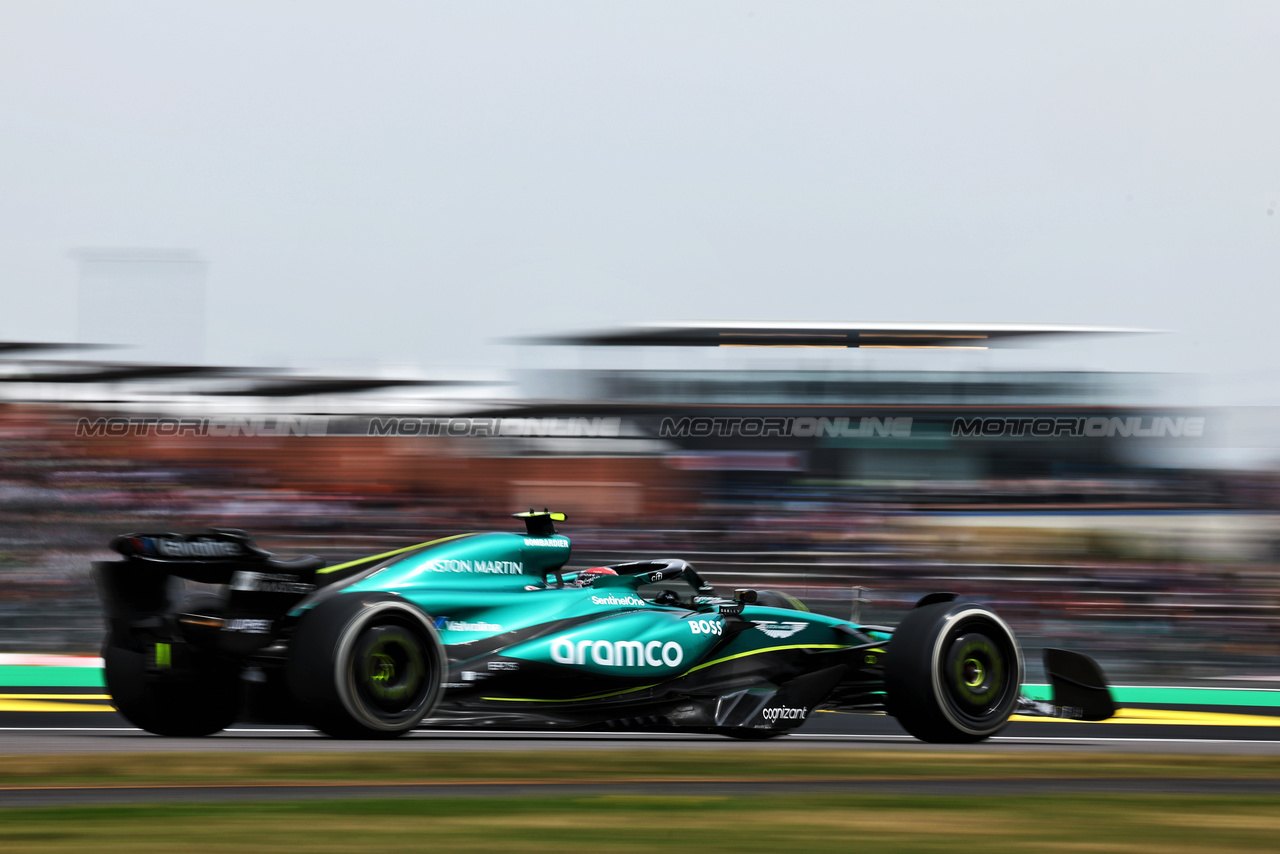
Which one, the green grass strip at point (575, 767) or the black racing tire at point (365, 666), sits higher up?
the black racing tire at point (365, 666)

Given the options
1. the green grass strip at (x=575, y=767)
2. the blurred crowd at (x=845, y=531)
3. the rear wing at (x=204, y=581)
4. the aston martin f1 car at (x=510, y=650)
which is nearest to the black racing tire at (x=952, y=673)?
the aston martin f1 car at (x=510, y=650)

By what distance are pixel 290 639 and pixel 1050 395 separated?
11.7 metres

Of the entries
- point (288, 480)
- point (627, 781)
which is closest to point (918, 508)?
point (288, 480)

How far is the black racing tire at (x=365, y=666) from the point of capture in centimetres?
593

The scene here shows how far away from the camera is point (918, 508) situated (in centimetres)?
1427

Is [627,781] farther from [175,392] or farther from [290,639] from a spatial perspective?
[175,392]

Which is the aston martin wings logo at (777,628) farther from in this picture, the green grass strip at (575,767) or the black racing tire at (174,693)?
the black racing tire at (174,693)

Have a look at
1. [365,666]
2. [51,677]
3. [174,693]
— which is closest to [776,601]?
[365,666]

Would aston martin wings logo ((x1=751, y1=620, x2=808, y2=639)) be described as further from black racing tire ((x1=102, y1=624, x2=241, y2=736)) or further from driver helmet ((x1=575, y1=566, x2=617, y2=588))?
black racing tire ((x1=102, y1=624, x2=241, y2=736))

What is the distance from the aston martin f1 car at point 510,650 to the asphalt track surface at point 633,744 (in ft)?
0.47

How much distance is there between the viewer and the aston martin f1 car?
616 centimetres

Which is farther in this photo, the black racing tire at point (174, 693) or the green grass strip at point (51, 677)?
the green grass strip at point (51, 677)

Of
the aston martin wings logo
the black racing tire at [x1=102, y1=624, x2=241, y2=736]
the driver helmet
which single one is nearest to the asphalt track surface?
the black racing tire at [x1=102, y1=624, x2=241, y2=736]

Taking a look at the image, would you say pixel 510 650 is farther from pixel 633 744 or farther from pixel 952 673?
pixel 952 673
